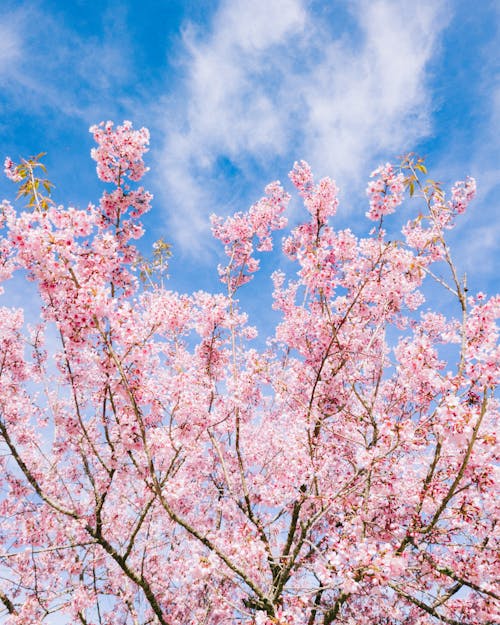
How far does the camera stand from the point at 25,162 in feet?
18.9

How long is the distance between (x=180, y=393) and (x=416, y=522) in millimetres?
3926

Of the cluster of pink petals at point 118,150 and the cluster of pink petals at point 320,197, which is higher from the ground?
the cluster of pink petals at point 320,197

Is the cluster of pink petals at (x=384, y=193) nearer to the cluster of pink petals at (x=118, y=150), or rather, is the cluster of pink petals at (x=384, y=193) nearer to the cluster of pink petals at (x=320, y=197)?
the cluster of pink petals at (x=320, y=197)

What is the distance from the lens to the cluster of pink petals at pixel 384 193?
7.18 m

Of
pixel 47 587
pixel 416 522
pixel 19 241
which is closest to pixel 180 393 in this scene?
pixel 19 241

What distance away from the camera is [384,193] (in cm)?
733

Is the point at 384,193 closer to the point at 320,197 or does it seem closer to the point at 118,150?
the point at 320,197

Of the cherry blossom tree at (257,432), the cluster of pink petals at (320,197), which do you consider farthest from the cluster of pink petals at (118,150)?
the cluster of pink petals at (320,197)

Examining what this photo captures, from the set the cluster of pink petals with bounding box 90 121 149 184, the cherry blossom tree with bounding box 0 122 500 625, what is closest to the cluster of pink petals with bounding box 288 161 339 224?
the cherry blossom tree with bounding box 0 122 500 625

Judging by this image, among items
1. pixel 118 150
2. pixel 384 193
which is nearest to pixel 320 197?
pixel 384 193

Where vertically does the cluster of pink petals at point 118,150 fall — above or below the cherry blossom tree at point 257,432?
above

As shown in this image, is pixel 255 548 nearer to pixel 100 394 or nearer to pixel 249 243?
pixel 100 394

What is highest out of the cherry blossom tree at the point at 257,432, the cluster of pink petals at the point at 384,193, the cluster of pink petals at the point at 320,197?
the cluster of pink petals at the point at 320,197

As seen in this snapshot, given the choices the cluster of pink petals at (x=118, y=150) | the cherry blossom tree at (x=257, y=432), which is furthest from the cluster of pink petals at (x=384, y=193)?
the cluster of pink petals at (x=118, y=150)
